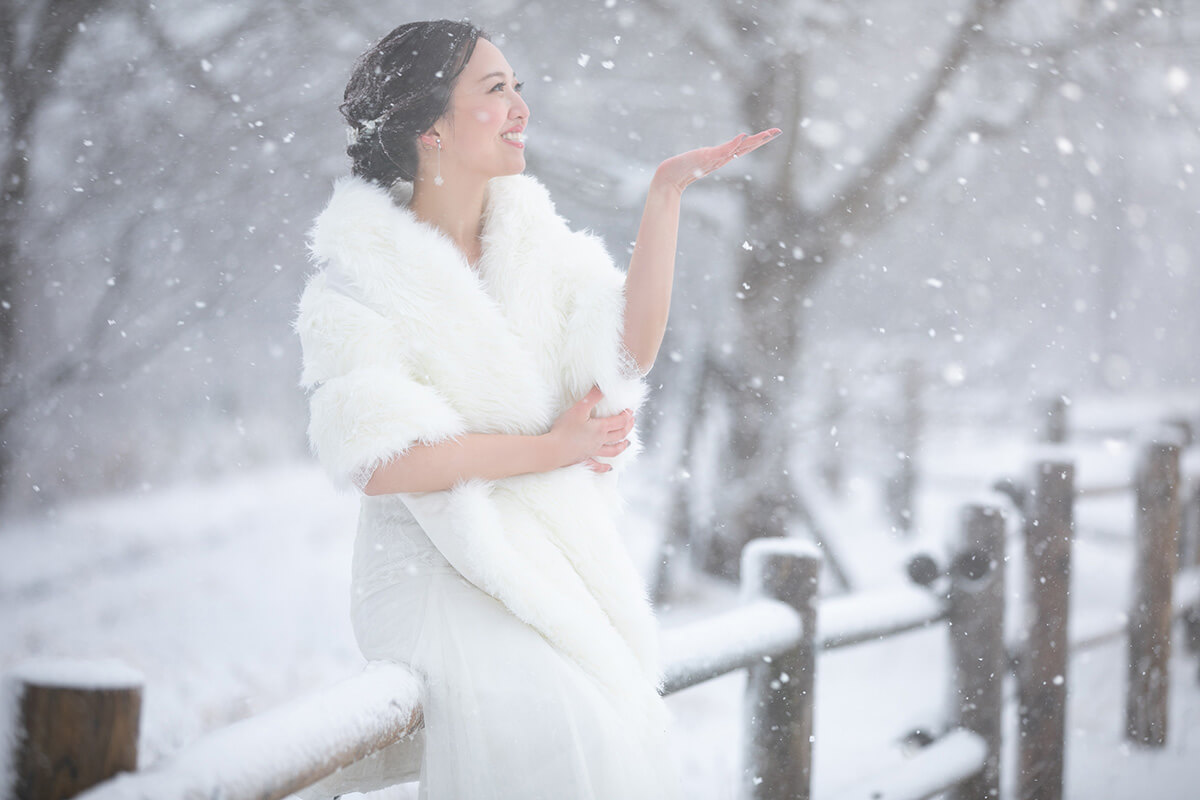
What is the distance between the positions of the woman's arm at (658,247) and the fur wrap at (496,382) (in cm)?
3

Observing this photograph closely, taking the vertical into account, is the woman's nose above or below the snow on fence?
above

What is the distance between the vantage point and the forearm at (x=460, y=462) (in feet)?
3.87

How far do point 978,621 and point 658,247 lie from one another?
1.56m

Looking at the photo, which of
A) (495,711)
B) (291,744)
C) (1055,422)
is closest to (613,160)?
(1055,422)

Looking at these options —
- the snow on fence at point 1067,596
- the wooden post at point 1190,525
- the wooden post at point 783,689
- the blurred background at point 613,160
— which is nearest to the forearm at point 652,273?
the wooden post at point 783,689

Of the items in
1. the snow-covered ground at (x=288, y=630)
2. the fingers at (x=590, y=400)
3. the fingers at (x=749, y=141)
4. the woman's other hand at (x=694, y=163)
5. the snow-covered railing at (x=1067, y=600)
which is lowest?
the snow-covered ground at (x=288, y=630)

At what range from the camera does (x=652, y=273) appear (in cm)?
135

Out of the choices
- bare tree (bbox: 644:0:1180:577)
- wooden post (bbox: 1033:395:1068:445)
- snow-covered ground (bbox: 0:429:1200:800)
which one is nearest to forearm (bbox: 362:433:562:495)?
snow-covered ground (bbox: 0:429:1200:800)

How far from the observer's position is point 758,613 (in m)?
1.75

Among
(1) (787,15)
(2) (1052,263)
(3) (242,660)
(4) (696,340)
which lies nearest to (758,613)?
(4) (696,340)

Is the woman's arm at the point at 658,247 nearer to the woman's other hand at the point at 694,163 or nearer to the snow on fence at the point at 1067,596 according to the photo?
the woman's other hand at the point at 694,163

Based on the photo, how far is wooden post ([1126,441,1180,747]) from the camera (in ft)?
10.3

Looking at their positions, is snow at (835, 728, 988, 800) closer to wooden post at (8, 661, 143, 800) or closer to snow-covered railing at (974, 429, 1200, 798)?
snow-covered railing at (974, 429, 1200, 798)

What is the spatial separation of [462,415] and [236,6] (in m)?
3.75
